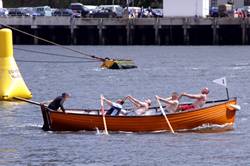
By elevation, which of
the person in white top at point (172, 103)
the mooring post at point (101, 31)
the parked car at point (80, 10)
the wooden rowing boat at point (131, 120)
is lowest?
the mooring post at point (101, 31)

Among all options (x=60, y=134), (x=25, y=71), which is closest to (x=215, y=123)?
(x=60, y=134)

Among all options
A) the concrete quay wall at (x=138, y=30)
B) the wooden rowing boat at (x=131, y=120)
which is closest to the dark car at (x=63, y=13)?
the concrete quay wall at (x=138, y=30)

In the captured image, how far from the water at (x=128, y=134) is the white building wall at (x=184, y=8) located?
13120 mm

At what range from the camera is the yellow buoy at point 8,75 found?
162ft

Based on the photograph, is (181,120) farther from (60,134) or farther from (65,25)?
(65,25)

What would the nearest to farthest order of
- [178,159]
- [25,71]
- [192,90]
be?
[178,159] → [192,90] → [25,71]

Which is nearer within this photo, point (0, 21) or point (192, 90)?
point (192, 90)

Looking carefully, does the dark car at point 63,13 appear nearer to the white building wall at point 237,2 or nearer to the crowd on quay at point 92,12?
the crowd on quay at point 92,12

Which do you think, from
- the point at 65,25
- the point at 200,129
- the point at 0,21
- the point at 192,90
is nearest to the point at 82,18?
the point at 65,25

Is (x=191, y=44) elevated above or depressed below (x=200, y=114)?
below

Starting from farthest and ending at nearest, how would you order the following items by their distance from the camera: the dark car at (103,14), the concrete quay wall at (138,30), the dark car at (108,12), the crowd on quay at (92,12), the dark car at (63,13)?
1. the dark car at (63,13)
2. the crowd on quay at (92,12)
3. the dark car at (108,12)
4. the dark car at (103,14)
5. the concrete quay wall at (138,30)

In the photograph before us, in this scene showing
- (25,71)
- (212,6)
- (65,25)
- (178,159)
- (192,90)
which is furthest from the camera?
(212,6)

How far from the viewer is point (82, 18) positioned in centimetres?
11194

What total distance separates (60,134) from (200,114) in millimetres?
5456
